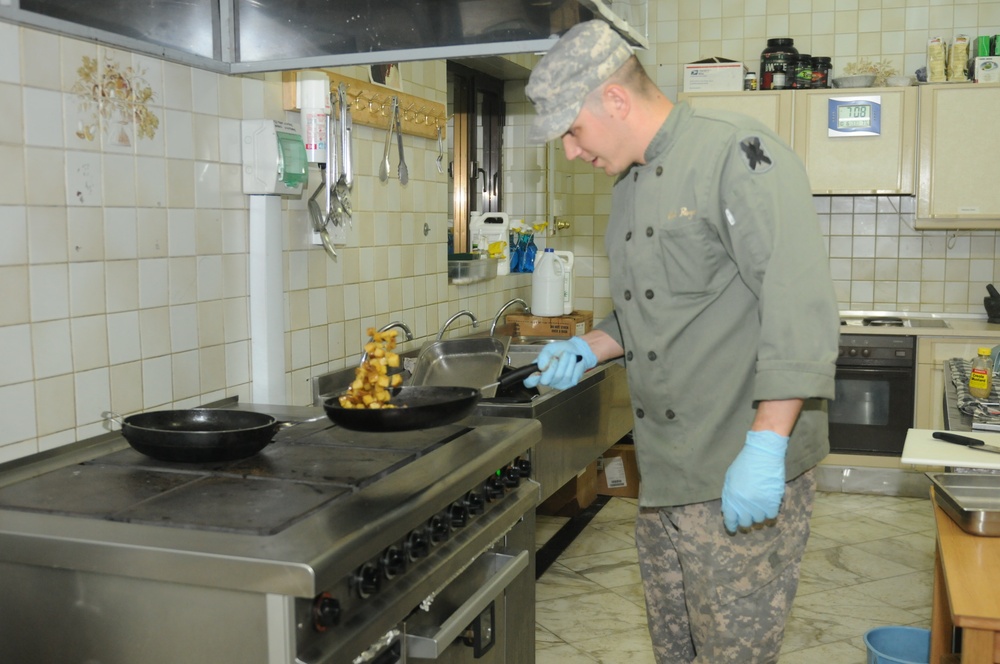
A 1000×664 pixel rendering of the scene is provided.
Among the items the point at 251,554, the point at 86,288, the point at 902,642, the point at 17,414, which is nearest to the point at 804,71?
the point at 902,642

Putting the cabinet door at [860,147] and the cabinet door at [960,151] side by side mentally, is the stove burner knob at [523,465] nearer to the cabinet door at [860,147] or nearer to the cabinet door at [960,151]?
the cabinet door at [860,147]

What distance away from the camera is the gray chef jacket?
1.64 m

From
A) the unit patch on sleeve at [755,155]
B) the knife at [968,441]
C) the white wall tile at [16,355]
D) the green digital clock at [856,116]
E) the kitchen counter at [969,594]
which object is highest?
the green digital clock at [856,116]

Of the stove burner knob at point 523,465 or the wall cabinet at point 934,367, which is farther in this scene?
the wall cabinet at point 934,367

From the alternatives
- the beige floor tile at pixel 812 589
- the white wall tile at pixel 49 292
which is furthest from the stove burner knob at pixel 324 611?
the beige floor tile at pixel 812 589

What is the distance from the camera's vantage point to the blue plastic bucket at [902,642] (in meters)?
2.56

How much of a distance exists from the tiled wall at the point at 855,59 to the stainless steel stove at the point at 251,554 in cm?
362

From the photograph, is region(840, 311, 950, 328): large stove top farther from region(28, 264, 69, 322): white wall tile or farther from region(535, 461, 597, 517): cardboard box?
region(28, 264, 69, 322): white wall tile

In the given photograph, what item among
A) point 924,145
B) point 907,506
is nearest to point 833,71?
point 924,145

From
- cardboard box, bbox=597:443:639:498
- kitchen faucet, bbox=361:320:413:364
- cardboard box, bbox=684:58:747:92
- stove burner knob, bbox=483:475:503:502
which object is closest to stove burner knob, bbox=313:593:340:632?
stove burner knob, bbox=483:475:503:502

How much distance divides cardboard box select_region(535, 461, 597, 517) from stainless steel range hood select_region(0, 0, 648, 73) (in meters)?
2.60

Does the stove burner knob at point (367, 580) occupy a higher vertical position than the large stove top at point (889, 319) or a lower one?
lower

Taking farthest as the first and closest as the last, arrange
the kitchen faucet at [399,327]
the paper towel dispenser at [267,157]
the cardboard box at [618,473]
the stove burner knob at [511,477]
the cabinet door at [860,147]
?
the cabinet door at [860,147]
the cardboard box at [618,473]
the kitchen faucet at [399,327]
the paper towel dispenser at [267,157]
the stove burner knob at [511,477]

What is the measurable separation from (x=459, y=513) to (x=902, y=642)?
4.55 ft
